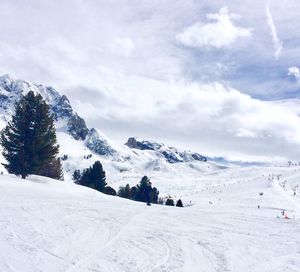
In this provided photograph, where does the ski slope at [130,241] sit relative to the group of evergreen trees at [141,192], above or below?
below

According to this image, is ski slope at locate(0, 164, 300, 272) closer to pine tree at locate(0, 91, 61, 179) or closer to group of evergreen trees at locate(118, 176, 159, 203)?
pine tree at locate(0, 91, 61, 179)

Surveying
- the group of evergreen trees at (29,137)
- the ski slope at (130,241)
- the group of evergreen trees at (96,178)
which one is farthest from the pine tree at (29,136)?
the group of evergreen trees at (96,178)

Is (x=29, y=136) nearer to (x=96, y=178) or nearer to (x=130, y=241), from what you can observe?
(x=96, y=178)

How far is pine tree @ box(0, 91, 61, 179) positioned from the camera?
45625 mm

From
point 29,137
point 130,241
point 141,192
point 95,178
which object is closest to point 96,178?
point 95,178

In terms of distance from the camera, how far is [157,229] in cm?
2075

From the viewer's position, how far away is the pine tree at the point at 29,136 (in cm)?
4562

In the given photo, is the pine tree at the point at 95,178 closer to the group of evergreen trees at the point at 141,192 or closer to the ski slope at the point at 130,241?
the group of evergreen trees at the point at 141,192

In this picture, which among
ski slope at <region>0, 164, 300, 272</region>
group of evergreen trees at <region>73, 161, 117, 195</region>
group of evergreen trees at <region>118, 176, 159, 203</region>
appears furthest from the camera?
group of evergreen trees at <region>118, 176, 159, 203</region>

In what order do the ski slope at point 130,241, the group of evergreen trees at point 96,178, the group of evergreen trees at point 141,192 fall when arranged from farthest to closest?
the group of evergreen trees at point 141,192, the group of evergreen trees at point 96,178, the ski slope at point 130,241

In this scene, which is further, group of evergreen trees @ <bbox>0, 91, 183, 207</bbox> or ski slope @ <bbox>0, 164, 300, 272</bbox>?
group of evergreen trees @ <bbox>0, 91, 183, 207</bbox>

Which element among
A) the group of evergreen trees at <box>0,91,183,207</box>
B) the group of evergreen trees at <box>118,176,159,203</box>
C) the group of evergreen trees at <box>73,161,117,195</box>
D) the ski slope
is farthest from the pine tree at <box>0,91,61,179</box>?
the group of evergreen trees at <box>118,176,159,203</box>

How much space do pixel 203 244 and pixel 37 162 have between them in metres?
31.0

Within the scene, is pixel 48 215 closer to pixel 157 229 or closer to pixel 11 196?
pixel 157 229
